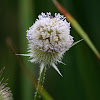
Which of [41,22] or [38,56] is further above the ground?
[41,22]

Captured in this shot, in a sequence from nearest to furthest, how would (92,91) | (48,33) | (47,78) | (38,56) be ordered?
(48,33), (38,56), (92,91), (47,78)

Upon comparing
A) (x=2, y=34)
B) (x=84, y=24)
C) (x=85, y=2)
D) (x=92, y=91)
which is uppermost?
(x=2, y=34)

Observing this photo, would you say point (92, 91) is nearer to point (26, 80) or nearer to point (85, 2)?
point (26, 80)

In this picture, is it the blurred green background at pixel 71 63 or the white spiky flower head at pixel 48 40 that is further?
the blurred green background at pixel 71 63

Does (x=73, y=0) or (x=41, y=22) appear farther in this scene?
(x=73, y=0)

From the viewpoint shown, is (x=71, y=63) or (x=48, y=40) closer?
(x=48, y=40)

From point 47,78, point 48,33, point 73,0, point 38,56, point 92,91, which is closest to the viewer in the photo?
point 48,33

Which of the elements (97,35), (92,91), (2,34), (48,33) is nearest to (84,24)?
(97,35)

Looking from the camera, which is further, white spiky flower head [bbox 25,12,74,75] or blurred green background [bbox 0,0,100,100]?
blurred green background [bbox 0,0,100,100]
